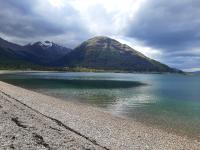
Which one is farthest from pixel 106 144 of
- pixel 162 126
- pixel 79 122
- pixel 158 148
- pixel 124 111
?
pixel 124 111

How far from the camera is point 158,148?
834 inches

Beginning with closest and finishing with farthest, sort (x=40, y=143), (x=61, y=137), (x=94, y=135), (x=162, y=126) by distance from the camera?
(x=40, y=143) → (x=61, y=137) → (x=94, y=135) → (x=162, y=126)

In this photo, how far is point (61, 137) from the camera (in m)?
20.5

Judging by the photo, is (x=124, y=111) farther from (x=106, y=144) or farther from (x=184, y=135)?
(x=106, y=144)

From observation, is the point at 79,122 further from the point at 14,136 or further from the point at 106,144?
the point at 14,136

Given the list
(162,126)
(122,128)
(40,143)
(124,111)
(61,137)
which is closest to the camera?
(40,143)

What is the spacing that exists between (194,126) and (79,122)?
47.8ft

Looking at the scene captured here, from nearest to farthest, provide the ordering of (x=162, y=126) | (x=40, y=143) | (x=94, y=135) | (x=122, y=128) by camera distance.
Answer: (x=40, y=143)
(x=94, y=135)
(x=122, y=128)
(x=162, y=126)

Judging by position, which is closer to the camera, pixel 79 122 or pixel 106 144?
pixel 106 144

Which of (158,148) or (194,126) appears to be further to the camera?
(194,126)

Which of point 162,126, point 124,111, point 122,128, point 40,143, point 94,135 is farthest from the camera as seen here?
point 124,111

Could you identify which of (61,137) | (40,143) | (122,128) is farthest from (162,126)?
(40,143)

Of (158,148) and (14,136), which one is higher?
(14,136)

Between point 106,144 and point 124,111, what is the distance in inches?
885
